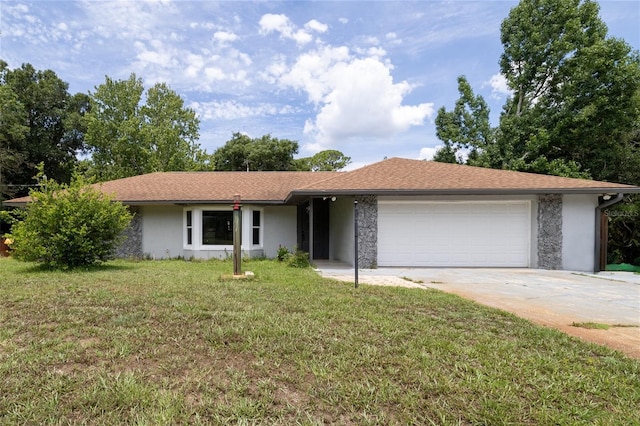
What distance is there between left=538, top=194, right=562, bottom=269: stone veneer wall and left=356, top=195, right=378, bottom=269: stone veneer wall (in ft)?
16.3

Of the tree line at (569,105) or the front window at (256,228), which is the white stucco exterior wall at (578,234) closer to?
the tree line at (569,105)

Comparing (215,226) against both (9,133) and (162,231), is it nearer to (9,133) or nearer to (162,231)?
(162,231)

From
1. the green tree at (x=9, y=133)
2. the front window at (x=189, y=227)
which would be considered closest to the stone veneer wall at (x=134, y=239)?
the front window at (x=189, y=227)

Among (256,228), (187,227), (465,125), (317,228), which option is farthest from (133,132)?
(465,125)

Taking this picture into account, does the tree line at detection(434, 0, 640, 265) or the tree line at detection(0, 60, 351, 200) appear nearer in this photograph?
the tree line at detection(434, 0, 640, 265)

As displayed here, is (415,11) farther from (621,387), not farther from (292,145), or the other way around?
(292,145)

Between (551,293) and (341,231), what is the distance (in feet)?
23.4

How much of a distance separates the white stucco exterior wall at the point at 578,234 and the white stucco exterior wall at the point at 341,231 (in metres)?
6.38

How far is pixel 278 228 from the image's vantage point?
13.7 m

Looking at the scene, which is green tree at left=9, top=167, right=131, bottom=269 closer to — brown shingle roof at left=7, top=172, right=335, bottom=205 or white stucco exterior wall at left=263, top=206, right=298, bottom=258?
brown shingle roof at left=7, top=172, right=335, bottom=205

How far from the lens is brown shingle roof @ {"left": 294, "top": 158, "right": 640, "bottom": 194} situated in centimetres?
1051

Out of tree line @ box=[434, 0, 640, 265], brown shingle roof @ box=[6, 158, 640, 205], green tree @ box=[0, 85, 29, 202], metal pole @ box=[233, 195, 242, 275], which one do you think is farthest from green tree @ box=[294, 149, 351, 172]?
metal pole @ box=[233, 195, 242, 275]

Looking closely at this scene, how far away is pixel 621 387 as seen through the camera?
9.37ft

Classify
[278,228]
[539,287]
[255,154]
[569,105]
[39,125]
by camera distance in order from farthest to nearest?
[255,154] < [39,125] < [569,105] < [278,228] < [539,287]
